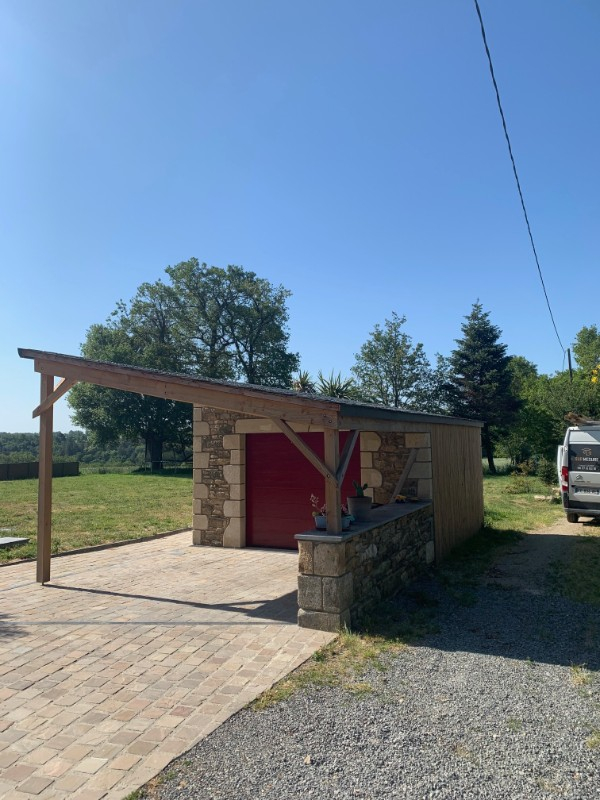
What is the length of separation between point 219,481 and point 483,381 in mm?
25793

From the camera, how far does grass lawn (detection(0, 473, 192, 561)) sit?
11102mm

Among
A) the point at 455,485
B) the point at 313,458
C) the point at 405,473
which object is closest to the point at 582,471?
the point at 455,485

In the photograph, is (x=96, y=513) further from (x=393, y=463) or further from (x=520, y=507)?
(x=520, y=507)

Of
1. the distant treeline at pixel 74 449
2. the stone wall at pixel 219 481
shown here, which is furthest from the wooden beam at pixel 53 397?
the distant treeline at pixel 74 449

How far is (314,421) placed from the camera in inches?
223

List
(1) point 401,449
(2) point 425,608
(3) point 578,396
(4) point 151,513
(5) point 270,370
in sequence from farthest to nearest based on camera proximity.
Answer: (5) point 270,370
(3) point 578,396
(4) point 151,513
(1) point 401,449
(2) point 425,608

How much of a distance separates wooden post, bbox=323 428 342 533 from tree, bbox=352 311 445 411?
120ft

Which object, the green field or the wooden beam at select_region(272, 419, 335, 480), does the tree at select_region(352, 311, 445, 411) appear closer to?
the green field

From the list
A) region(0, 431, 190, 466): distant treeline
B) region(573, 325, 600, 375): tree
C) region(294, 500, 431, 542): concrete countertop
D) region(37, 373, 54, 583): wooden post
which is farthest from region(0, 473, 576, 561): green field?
region(0, 431, 190, 466): distant treeline

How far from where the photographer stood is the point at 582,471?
11375 mm

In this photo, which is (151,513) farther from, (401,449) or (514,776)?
(514,776)

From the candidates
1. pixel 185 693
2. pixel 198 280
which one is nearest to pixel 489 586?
pixel 185 693

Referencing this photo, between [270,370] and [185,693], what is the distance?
34281 mm

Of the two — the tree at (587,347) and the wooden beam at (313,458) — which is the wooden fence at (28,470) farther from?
the tree at (587,347)
